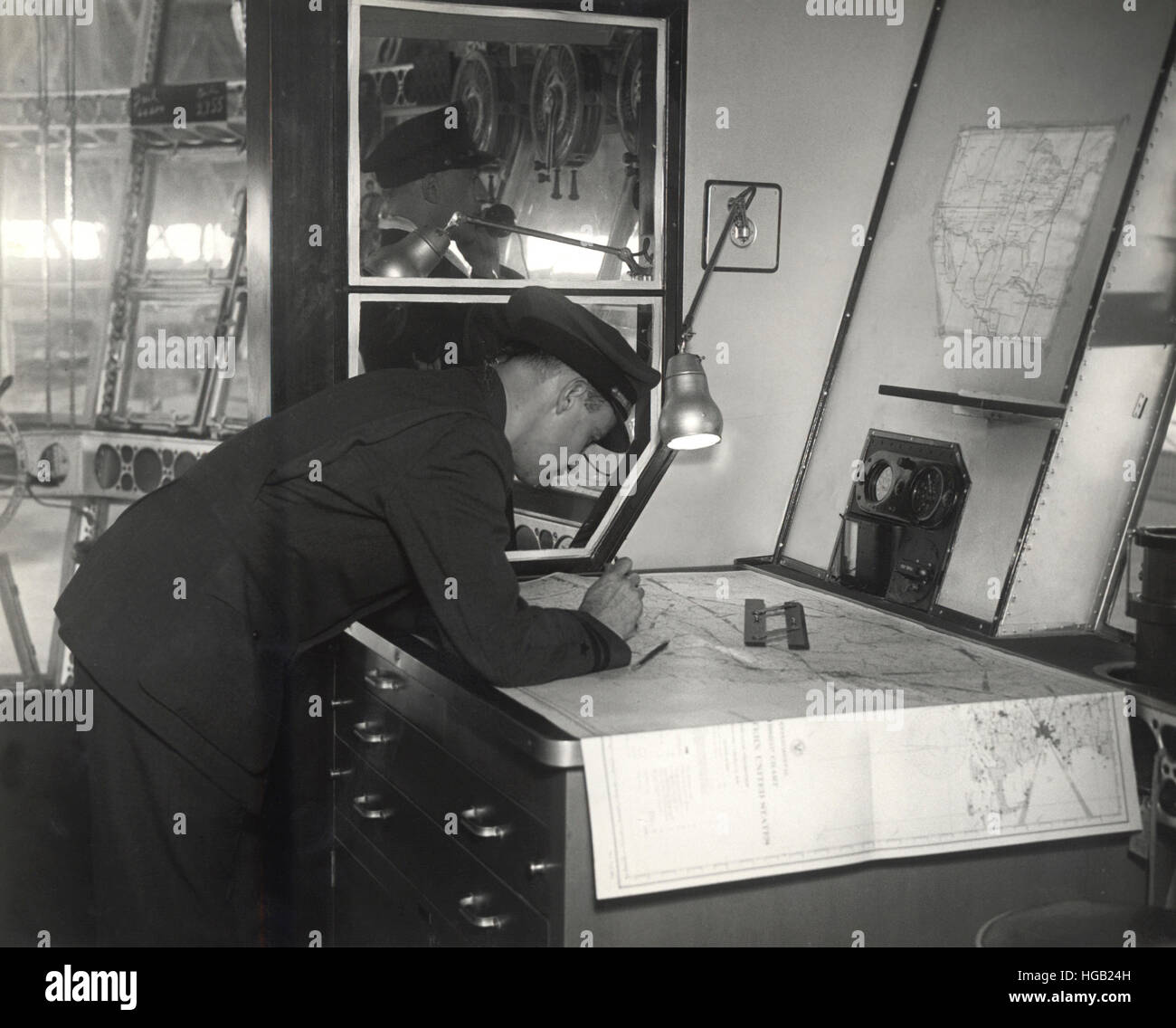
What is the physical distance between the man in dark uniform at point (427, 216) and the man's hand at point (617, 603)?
26.1 inches

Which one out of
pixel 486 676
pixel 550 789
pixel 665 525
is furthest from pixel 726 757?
pixel 665 525

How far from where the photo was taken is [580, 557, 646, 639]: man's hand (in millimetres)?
2371

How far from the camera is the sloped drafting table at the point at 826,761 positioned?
1.87m

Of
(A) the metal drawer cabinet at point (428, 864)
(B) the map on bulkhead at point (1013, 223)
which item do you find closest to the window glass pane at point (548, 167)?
(B) the map on bulkhead at point (1013, 223)

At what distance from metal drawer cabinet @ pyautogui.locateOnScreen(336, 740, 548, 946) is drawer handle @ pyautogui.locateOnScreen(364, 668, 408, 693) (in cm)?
18

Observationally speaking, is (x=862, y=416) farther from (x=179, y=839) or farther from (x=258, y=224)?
(x=179, y=839)

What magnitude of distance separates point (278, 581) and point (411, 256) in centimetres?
91

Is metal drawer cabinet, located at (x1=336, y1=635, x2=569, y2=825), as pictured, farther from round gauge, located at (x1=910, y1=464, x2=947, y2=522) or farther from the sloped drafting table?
round gauge, located at (x1=910, y1=464, x2=947, y2=522)

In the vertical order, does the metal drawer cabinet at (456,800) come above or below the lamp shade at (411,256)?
below

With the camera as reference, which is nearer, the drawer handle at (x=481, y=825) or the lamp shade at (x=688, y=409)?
the drawer handle at (x=481, y=825)

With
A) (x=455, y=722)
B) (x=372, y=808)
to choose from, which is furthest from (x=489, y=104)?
(x=455, y=722)

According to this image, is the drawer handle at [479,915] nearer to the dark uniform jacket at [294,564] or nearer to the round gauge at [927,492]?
the dark uniform jacket at [294,564]

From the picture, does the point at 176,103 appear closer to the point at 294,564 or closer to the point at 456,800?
the point at 294,564

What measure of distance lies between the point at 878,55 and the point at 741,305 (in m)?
0.65
